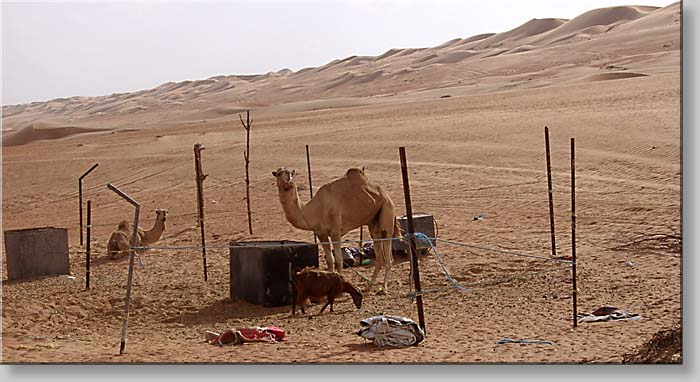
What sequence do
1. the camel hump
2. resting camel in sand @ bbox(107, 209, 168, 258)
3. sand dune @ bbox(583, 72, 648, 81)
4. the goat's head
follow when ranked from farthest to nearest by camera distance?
sand dune @ bbox(583, 72, 648, 81) < resting camel in sand @ bbox(107, 209, 168, 258) < the camel hump < the goat's head

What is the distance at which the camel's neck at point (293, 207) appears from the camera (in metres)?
10.8

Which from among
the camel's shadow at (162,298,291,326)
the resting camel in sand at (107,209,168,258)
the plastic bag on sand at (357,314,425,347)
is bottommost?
the camel's shadow at (162,298,291,326)

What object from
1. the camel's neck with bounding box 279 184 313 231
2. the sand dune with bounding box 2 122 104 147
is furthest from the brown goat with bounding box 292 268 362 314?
the sand dune with bounding box 2 122 104 147

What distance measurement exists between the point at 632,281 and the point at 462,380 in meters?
4.06

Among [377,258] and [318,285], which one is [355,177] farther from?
[318,285]

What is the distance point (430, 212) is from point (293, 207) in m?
6.31

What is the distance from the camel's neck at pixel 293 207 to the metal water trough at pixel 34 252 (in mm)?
3447

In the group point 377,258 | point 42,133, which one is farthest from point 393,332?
point 42,133

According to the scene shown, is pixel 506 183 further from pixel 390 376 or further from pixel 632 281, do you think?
pixel 390 376

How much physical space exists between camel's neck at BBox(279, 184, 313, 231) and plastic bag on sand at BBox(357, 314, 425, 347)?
2.80 metres

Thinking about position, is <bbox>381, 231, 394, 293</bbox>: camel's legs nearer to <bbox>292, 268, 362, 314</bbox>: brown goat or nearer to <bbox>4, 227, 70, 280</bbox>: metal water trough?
<bbox>292, 268, 362, 314</bbox>: brown goat

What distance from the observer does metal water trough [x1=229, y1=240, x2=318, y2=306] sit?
10.5 metres

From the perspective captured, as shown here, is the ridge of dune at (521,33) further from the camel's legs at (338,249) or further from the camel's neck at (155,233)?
the camel's legs at (338,249)

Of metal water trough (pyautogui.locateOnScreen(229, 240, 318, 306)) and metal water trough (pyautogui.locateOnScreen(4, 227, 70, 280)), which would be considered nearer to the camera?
metal water trough (pyautogui.locateOnScreen(229, 240, 318, 306))
